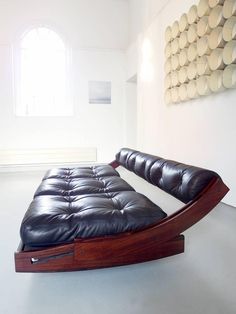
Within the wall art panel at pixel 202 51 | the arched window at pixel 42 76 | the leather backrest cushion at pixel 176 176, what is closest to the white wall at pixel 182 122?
the wall art panel at pixel 202 51

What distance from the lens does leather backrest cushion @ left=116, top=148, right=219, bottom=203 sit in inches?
57.4

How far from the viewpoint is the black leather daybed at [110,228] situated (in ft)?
4.57

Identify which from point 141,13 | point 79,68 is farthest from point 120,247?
point 79,68

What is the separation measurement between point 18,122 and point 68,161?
4.12 ft

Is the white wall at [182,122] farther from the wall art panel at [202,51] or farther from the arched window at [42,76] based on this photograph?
the arched window at [42,76]

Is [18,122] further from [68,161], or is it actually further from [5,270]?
[5,270]

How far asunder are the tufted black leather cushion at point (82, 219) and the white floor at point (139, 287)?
0.27 metres

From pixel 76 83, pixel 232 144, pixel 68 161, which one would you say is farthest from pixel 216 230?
pixel 76 83

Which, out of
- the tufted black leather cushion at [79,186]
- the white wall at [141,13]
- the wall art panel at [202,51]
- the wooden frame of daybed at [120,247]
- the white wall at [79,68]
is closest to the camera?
the wooden frame of daybed at [120,247]

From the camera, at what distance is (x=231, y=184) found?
2623 mm

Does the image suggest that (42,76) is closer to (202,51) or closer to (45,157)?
(45,157)

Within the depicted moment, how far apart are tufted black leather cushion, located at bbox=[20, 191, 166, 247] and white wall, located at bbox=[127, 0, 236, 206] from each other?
4.58 ft

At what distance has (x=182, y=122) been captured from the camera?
11.4ft

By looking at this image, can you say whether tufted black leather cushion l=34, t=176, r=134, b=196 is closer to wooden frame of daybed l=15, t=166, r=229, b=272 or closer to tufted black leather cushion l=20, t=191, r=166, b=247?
tufted black leather cushion l=20, t=191, r=166, b=247
